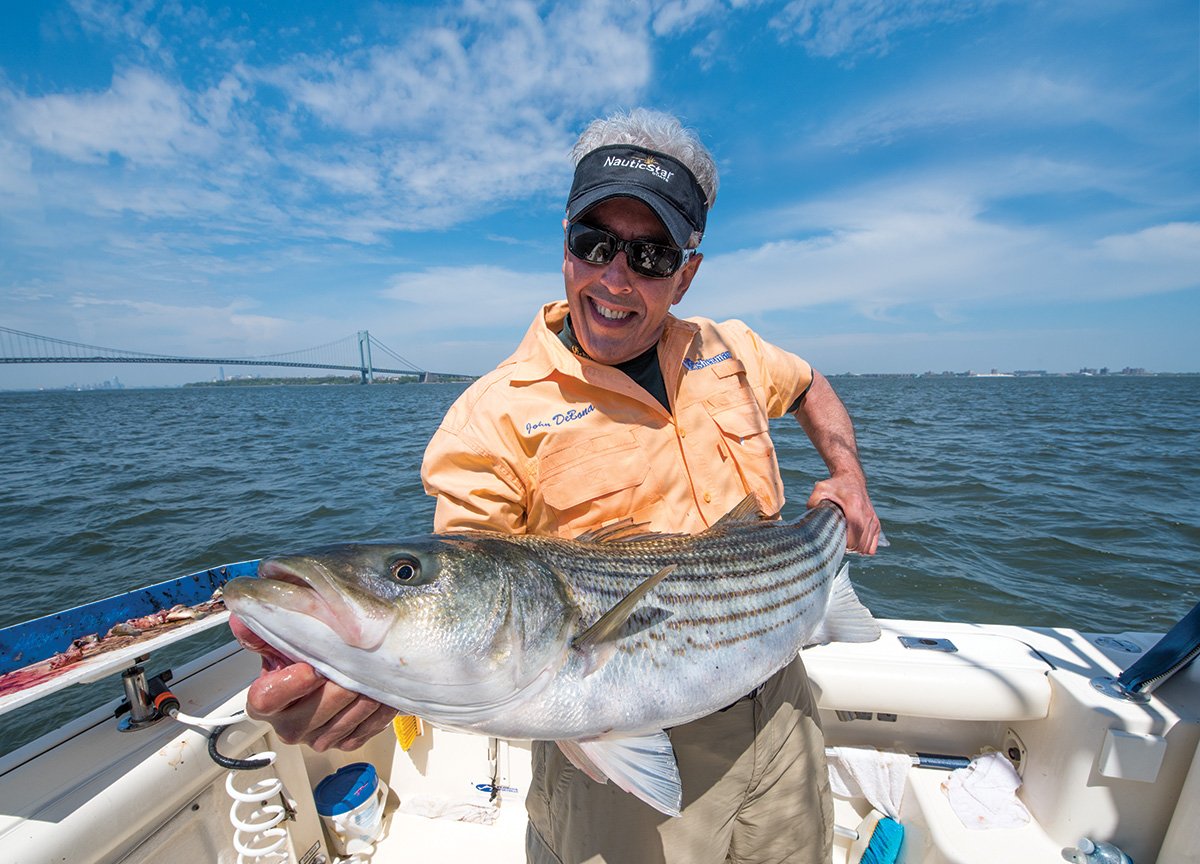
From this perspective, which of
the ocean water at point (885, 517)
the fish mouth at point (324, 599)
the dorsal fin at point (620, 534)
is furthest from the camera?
the ocean water at point (885, 517)

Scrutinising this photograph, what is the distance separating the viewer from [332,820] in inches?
128

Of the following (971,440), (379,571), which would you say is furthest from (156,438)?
(971,440)

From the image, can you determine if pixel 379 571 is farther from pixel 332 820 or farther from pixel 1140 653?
pixel 1140 653

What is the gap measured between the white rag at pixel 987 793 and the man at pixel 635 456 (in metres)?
1.03

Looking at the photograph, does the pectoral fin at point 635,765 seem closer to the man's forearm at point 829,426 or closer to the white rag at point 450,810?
the man's forearm at point 829,426

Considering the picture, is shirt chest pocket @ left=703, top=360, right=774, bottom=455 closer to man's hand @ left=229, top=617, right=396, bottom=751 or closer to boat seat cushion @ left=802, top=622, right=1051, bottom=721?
boat seat cushion @ left=802, top=622, right=1051, bottom=721

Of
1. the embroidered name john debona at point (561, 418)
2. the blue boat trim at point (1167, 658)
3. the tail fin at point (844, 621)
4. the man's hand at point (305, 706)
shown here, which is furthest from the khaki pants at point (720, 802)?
the blue boat trim at point (1167, 658)

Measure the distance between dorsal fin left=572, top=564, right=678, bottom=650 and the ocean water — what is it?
15.6 ft

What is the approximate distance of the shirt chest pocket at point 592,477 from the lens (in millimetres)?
2398

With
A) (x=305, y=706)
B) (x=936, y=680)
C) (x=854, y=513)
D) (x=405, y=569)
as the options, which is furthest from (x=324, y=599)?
(x=936, y=680)

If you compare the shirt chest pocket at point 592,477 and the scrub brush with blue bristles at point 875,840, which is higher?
the shirt chest pocket at point 592,477

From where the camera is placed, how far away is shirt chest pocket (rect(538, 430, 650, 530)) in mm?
2398

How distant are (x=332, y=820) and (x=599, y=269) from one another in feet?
11.1

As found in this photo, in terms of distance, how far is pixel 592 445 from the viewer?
2459 mm
